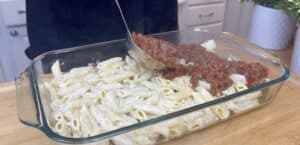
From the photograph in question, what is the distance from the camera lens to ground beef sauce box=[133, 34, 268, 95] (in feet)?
1.97

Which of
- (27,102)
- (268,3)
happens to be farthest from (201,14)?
(27,102)

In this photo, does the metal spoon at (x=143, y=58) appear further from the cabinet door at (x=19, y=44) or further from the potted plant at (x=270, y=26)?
the cabinet door at (x=19, y=44)

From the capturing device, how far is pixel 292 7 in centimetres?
68

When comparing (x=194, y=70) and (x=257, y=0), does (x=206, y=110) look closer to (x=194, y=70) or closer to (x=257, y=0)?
(x=194, y=70)

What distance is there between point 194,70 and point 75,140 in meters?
0.30

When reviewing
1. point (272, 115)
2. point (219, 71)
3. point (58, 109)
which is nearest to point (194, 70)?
point (219, 71)

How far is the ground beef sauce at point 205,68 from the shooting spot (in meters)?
0.60

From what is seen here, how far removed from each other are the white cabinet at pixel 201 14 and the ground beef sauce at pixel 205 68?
0.64 meters

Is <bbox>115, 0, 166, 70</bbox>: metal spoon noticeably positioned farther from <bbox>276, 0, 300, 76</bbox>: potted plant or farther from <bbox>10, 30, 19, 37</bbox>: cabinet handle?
<bbox>10, 30, 19, 37</bbox>: cabinet handle

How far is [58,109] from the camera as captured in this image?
0.52 meters

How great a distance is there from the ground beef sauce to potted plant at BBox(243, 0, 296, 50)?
0.17 metres

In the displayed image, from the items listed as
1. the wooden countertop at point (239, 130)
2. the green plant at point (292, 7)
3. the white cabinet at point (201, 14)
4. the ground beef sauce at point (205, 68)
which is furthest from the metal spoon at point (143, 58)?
the white cabinet at point (201, 14)

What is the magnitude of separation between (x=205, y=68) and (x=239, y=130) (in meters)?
0.15

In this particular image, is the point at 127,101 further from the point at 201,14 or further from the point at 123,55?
the point at 201,14
